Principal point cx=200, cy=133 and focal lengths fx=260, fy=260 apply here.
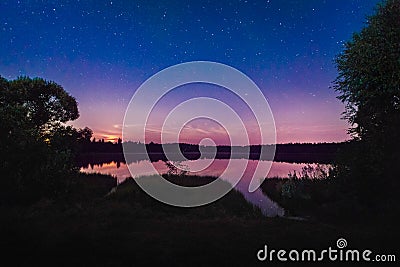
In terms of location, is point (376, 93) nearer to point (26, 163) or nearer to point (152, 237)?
point (152, 237)

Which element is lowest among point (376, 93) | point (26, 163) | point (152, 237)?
point (152, 237)

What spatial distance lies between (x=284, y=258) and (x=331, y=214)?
8.86 m

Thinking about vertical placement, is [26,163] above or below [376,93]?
below

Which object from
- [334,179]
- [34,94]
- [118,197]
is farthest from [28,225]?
[34,94]

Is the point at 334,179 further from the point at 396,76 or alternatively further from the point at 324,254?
the point at 324,254

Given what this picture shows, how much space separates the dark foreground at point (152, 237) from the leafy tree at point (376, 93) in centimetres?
556

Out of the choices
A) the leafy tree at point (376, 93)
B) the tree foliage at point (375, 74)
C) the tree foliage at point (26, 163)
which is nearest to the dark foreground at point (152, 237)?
the tree foliage at point (26, 163)

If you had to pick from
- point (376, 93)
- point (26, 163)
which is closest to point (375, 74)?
point (376, 93)

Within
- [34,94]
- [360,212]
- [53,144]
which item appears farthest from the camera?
[34,94]

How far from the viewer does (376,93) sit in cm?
1900

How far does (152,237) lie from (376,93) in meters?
18.3

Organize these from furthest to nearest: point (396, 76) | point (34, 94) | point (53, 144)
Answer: point (34, 94), point (53, 144), point (396, 76)

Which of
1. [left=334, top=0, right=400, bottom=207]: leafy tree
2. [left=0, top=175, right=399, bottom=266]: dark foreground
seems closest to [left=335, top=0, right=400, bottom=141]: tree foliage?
[left=334, top=0, right=400, bottom=207]: leafy tree

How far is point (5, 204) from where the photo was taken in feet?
57.5
